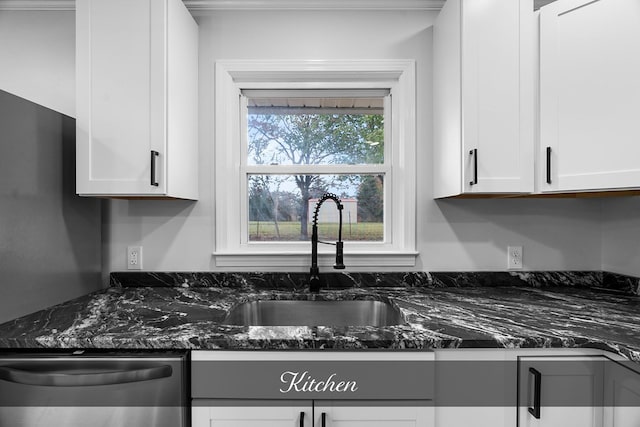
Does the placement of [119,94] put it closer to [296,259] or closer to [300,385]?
[296,259]

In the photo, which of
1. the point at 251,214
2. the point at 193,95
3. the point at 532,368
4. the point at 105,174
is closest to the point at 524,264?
the point at 532,368

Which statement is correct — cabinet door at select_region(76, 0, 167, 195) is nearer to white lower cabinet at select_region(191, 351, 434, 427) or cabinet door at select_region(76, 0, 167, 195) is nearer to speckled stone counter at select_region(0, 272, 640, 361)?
speckled stone counter at select_region(0, 272, 640, 361)

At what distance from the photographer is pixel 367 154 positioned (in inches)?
79.4

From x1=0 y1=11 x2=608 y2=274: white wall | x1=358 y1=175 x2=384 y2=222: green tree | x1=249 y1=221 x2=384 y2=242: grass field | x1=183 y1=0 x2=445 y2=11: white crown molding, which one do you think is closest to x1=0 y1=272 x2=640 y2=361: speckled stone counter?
x1=0 y1=11 x2=608 y2=274: white wall

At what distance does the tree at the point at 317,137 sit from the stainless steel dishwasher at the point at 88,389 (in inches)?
47.2

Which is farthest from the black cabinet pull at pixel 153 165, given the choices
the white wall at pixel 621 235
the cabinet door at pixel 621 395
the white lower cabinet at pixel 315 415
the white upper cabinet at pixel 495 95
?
the white wall at pixel 621 235

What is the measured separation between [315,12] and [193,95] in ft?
2.50

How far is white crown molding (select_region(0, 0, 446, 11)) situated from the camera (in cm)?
186

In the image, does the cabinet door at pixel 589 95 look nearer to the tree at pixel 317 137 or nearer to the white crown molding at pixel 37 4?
the tree at pixel 317 137

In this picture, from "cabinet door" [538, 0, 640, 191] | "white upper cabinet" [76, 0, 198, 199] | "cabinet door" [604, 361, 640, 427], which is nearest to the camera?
"cabinet door" [604, 361, 640, 427]

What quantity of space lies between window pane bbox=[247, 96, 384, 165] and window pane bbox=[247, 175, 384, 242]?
0.11m

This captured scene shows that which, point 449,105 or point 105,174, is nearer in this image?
point 105,174

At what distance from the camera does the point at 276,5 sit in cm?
188

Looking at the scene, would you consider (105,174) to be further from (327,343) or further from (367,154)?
(367,154)
